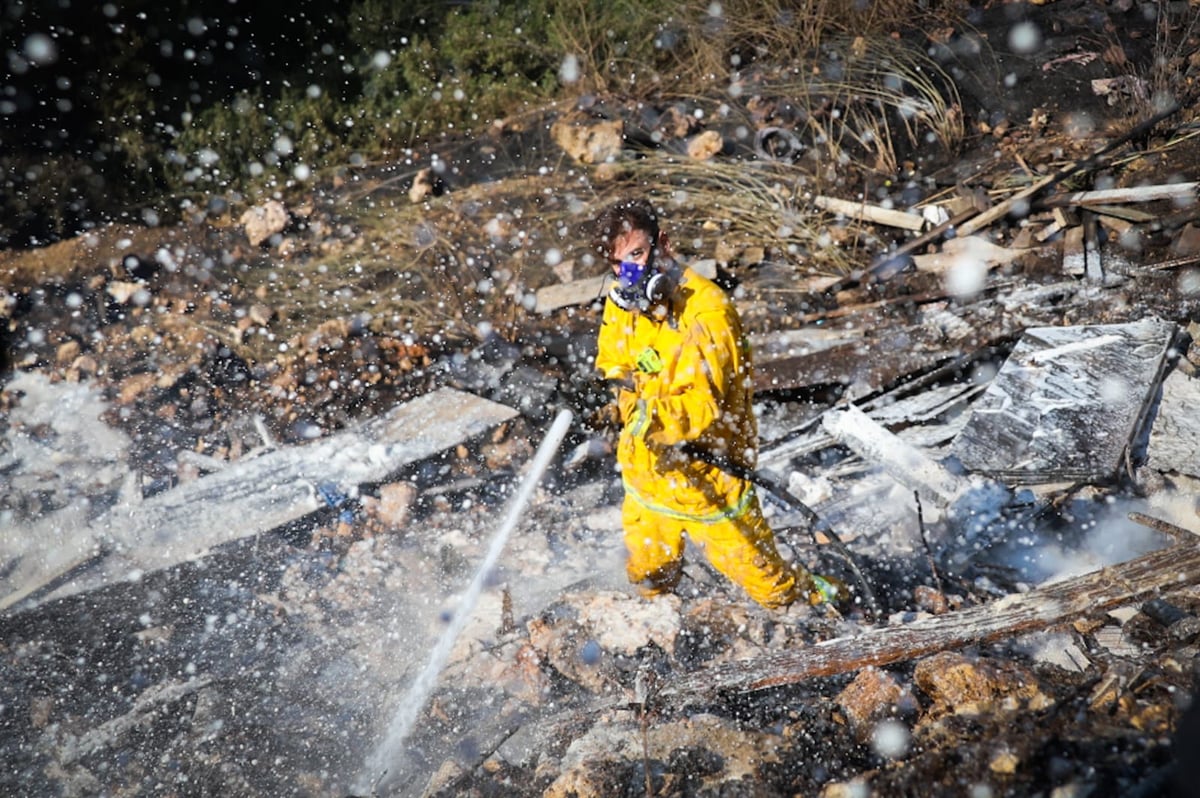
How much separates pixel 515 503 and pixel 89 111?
603 cm

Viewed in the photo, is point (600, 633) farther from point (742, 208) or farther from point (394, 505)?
point (742, 208)

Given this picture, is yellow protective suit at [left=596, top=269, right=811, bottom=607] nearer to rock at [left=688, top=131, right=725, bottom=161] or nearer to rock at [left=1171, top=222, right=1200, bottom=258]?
rock at [left=1171, top=222, right=1200, bottom=258]

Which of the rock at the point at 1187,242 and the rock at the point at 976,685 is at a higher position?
the rock at the point at 1187,242

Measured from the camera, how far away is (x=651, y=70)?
7840 millimetres

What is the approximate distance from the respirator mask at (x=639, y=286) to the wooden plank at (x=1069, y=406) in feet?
6.72

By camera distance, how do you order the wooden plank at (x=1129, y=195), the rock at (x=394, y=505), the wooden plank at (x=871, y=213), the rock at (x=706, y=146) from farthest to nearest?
1. the rock at (x=706, y=146)
2. the wooden plank at (x=871, y=213)
3. the wooden plank at (x=1129, y=195)
4. the rock at (x=394, y=505)

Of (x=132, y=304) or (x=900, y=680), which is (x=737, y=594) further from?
(x=132, y=304)

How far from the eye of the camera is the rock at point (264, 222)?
7047 millimetres

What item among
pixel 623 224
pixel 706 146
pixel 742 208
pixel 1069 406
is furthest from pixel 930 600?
pixel 706 146

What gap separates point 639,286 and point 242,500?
3.06 m

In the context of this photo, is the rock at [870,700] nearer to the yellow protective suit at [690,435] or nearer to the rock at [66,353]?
the yellow protective suit at [690,435]

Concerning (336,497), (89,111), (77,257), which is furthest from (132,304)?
(336,497)

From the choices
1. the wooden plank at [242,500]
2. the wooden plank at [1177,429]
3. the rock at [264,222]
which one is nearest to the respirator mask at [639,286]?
the wooden plank at [242,500]

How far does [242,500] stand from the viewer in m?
4.57
